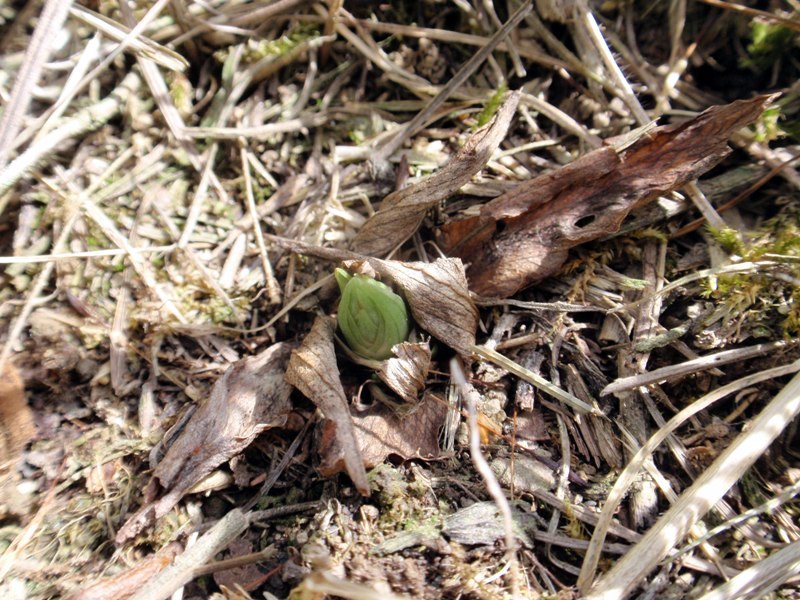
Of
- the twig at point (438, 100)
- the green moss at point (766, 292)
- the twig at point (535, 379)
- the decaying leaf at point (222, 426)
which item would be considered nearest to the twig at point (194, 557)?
the decaying leaf at point (222, 426)

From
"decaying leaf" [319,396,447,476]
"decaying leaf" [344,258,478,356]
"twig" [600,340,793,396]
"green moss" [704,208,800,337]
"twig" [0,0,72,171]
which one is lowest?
"twig" [600,340,793,396]

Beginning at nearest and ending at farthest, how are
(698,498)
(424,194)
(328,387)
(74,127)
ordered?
(698,498)
(328,387)
(424,194)
(74,127)

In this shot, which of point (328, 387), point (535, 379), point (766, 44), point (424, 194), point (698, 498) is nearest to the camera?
point (698, 498)

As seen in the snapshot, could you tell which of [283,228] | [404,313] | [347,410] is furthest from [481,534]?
[283,228]

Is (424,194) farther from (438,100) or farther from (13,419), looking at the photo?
(13,419)

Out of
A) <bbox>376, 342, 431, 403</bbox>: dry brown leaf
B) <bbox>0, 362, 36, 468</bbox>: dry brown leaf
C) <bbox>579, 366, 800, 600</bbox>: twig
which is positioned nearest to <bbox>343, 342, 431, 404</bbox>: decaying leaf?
<bbox>376, 342, 431, 403</bbox>: dry brown leaf

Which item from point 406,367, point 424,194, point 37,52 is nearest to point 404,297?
point 406,367

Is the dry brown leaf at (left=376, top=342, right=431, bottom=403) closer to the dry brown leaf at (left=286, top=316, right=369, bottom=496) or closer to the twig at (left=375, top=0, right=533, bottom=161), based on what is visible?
the dry brown leaf at (left=286, top=316, right=369, bottom=496)

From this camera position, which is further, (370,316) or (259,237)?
(259,237)
